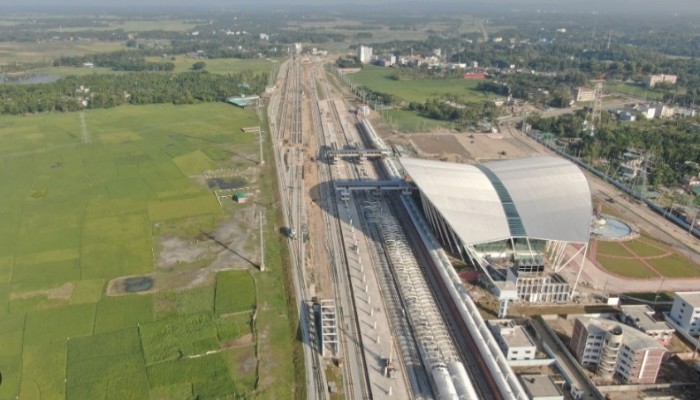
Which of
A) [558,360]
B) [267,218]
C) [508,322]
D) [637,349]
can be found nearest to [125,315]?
[267,218]

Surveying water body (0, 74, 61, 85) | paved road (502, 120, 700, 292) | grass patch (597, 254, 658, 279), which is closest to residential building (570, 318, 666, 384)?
paved road (502, 120, 700, 292)

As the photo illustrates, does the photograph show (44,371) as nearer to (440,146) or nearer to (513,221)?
(513,221)

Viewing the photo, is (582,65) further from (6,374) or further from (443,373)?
(6,374)

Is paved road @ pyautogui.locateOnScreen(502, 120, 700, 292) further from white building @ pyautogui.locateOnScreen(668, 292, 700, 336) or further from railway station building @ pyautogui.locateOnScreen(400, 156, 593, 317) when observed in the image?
white building @ pyautogui.locateOnScreen(668, 292, 700, 336)

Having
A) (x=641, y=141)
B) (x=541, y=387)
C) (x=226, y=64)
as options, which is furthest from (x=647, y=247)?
(x=226, y=64)

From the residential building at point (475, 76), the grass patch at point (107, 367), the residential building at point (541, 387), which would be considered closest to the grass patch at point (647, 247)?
the residential building at point (541, 387)
